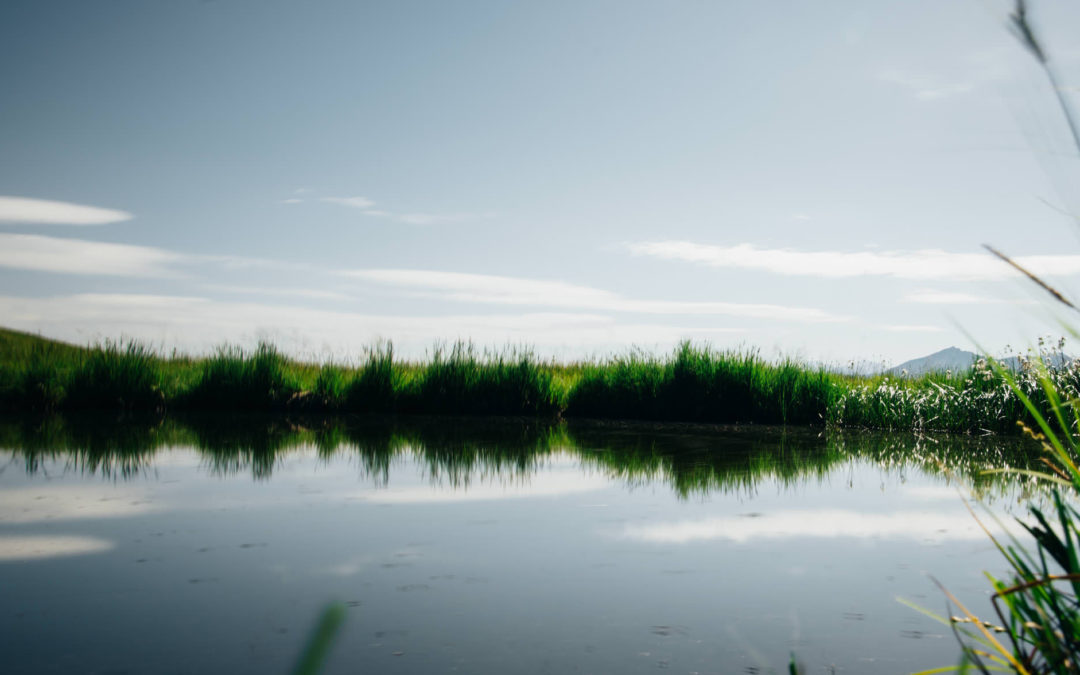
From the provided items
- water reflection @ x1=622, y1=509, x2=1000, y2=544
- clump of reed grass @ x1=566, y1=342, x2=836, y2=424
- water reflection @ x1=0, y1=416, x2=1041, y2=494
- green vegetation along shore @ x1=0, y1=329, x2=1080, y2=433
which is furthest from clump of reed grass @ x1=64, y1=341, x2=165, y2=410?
water reflection @ x1=622, y1=509, x2=1000, y2=544

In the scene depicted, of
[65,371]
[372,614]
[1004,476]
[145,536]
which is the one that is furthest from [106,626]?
[65,371]

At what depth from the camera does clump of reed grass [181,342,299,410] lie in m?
11.1

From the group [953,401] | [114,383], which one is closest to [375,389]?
[114,383]

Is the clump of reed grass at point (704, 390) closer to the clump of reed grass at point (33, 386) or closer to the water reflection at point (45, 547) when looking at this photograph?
the clump of reed grass at point (33, 386)

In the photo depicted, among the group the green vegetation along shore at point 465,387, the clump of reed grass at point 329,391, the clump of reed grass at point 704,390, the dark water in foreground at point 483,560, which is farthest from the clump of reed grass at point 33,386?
the clump of reed grass at point 704,390

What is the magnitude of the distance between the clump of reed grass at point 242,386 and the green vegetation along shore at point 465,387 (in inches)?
0.6

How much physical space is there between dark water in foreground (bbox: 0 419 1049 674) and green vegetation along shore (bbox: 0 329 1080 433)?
370 centimetres

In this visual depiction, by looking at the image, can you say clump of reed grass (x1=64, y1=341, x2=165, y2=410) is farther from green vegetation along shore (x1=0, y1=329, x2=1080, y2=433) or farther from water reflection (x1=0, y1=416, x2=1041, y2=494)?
water reflection (x1=0, y1=416, x2=1041, y2=494)

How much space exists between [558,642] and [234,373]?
32.0ft

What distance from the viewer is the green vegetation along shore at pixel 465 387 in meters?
10.2

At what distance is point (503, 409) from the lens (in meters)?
11.2

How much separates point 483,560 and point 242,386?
8.72 meters

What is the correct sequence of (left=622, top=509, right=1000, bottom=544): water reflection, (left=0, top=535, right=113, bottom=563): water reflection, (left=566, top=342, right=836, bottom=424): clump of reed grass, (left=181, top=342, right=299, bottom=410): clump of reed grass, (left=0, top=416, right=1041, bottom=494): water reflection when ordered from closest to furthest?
1. (left=0, top=535, right=113, bottom=563): water reflection
2. (left=622, top=509, right=1000, bottom=544): water reflection
3. (left=0, top=416, right=1041, bottom=494): water reflection
4. (left=566, top=342, right=836, bottom=424): clump of reed grass
5. (left=181, top=342, right=299, bottom=410): clump of reed grass

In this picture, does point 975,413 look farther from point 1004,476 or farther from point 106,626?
point 106,626
